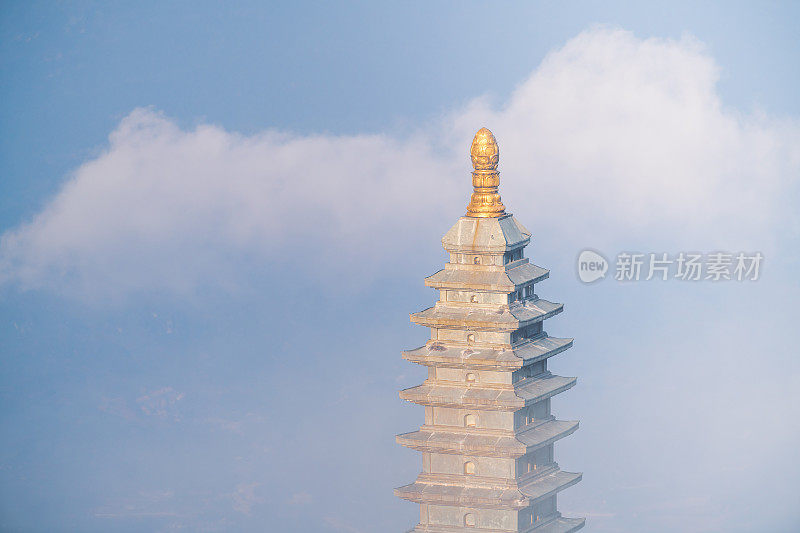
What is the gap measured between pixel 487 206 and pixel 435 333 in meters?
2.76

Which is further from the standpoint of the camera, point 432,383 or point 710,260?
point 710,260

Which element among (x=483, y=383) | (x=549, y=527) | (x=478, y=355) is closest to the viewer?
(x=478, y=355)

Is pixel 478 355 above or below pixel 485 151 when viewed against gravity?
below

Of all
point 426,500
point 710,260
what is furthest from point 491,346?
point 710,260

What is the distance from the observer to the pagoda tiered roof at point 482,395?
3645 cm

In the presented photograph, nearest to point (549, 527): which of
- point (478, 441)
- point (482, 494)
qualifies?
point (482, 494)

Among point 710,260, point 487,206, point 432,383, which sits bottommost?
point 432,383

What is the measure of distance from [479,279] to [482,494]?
4.28 m

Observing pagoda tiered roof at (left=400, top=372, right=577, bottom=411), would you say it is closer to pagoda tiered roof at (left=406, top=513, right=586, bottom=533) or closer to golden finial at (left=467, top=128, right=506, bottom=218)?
pagoda tiered roof at (left=406, top=513, right=586, bottom=533)

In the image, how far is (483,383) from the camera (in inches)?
1452

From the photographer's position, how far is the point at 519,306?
3706cm

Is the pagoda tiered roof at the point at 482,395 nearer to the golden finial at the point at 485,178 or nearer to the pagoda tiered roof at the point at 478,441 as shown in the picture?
the pagoda tiered roof at the point at 478,441

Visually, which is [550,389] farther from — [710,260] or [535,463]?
[710,260]

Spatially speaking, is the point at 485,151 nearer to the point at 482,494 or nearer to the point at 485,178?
the point at 485,178
